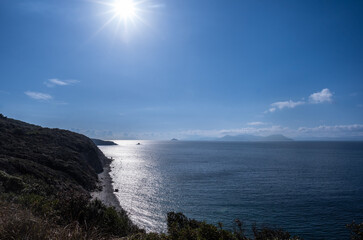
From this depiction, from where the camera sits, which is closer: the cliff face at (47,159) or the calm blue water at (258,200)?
the calm blue water at (258,200)

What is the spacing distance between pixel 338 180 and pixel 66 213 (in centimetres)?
6259

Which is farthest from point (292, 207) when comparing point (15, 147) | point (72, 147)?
point (72, 147)

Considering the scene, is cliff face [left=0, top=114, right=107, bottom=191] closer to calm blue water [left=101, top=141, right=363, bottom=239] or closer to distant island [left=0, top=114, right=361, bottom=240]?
distant island [left=0, top=114, right=361, bottom=240]

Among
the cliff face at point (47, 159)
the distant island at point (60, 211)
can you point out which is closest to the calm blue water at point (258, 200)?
the distant island at point (60, 211)

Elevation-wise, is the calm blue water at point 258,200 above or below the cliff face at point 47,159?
below

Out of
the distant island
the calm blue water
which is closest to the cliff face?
the distant island

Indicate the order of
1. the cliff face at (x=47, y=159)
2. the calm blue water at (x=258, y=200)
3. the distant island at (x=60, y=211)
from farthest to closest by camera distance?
the cliff face at (x=47, y=159), the calm blue water at (x=258, y=200), the distant island at (x=60, y=211)

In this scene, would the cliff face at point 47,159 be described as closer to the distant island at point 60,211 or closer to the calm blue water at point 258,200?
the distant island at point 60,211

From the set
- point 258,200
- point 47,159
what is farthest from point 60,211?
point 47,159

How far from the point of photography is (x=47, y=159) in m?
40.9

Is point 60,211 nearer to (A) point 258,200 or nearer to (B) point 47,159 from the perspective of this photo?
(A) point 258,200

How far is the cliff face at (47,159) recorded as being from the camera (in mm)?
30203

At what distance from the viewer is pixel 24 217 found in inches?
244

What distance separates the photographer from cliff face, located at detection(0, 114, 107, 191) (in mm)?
30203
